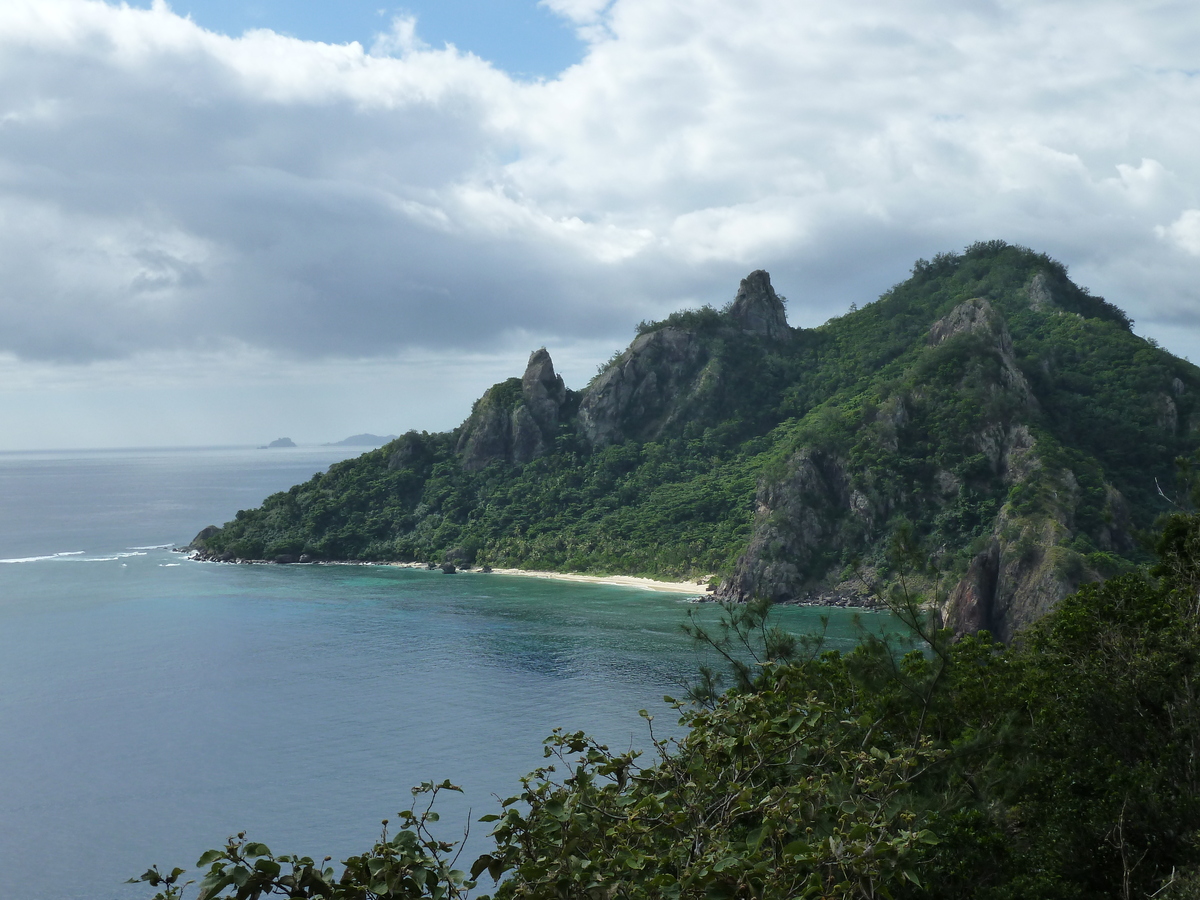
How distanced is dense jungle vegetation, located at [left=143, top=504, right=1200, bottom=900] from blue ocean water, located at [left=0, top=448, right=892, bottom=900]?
22728 mm

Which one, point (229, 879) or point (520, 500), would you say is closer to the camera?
point (229, 879)

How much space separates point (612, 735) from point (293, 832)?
48.9 ft

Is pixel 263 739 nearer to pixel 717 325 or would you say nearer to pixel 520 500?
pixel 520 500

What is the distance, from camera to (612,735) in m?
45.0

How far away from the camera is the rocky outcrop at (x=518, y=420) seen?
11688 cm

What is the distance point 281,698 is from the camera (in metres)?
55.0

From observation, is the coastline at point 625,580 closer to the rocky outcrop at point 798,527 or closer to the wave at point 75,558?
the rocky outcrop at point 798,527

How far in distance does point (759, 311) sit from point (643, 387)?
683 inches

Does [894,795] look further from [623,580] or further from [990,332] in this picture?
[990,332]

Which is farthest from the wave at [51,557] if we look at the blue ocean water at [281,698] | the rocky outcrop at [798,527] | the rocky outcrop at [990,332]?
the rocky outcrop at [990,332]

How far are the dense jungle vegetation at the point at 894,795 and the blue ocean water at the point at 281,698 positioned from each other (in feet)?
74.6

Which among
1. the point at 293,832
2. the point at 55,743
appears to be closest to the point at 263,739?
the point at 55,743

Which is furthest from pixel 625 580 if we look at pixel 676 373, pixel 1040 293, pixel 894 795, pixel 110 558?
pixel 894 795

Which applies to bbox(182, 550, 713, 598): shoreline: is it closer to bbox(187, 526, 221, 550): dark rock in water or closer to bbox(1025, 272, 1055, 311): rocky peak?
bbox(187, 526, 221, 550): dark rock in water
